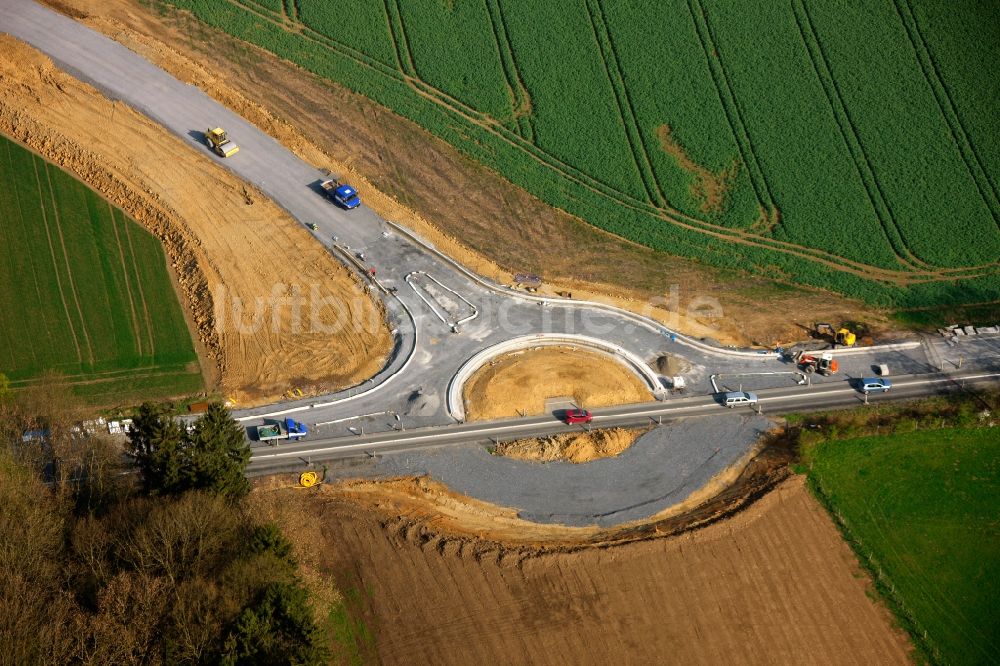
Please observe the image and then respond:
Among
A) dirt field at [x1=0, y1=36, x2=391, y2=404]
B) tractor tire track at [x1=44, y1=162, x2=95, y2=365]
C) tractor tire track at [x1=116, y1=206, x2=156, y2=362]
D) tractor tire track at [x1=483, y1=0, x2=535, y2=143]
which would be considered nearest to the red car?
dirt field at [x1=0, y1=36, x2=391, y2=404]

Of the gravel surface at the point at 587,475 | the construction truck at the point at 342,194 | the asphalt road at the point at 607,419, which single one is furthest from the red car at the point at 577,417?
the construction truck at the point at 342,194

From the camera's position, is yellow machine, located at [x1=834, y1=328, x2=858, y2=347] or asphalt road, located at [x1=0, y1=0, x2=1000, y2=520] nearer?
asphalt road, located at [x1=0, y1=0, x2=1000, y2=520]

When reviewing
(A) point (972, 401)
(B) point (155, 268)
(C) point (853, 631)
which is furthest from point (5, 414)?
(A) point (972, 401)

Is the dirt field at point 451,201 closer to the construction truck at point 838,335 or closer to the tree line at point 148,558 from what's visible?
the construction truck at point 838,335

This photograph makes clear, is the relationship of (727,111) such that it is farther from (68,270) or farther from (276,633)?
(276,633)

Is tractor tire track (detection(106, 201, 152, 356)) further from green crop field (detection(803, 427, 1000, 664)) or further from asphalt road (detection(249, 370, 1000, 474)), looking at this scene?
green crop field (detection(803, 427, 1000, 664))
